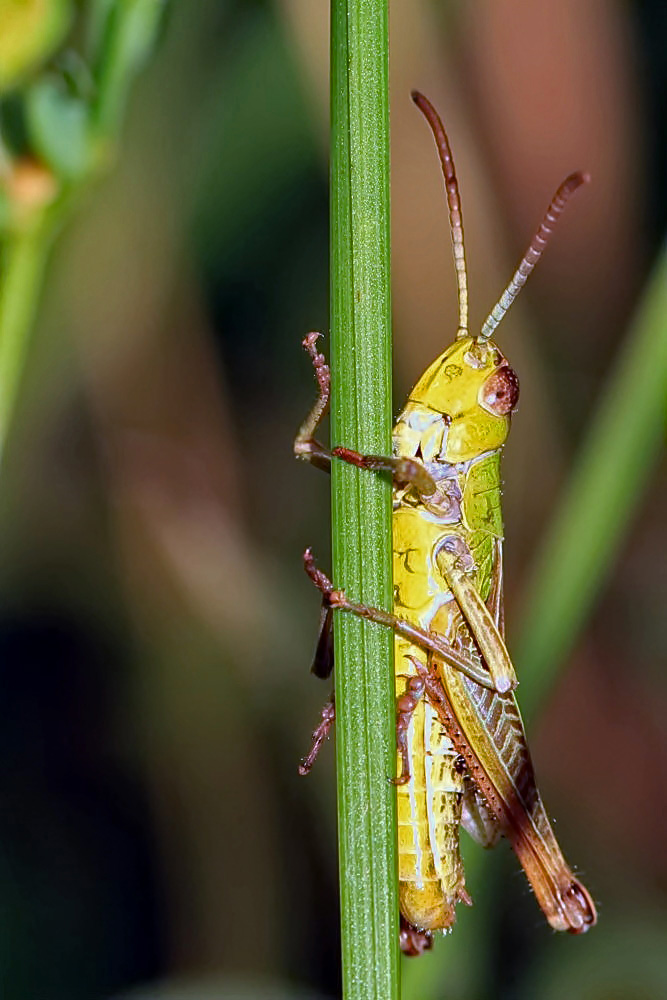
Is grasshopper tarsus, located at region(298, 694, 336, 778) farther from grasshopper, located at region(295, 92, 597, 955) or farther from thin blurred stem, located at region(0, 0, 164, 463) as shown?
thin blurred stem, located at region(0, 0, 164, 463)

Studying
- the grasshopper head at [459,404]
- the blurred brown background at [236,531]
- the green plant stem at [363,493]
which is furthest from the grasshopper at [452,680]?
the blurred brown background at [236,531]

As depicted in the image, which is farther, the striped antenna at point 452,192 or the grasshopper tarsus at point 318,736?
the grasshopper tarsus at point 318,736

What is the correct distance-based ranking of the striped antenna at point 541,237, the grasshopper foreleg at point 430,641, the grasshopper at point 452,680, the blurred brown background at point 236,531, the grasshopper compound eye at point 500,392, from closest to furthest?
1. the striped antenna at point 541,237
2. the grasshopper foreleg at point 430,641
3. the grasshopper at point 452,680
4. the grasshopper compound eye at point 500,392
5. the blurred brown background at point 236,531

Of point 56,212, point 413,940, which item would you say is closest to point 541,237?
point 56,212

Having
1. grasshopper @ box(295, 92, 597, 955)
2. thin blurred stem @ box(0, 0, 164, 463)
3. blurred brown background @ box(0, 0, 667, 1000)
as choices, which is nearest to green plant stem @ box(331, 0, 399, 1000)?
thin blurred stem @ box(0, 0, 164, 463)

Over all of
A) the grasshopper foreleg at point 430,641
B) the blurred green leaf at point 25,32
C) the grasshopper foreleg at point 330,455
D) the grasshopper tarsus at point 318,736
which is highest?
the blurred green leaf at point 25,32

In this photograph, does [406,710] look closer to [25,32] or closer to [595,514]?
[595,514]

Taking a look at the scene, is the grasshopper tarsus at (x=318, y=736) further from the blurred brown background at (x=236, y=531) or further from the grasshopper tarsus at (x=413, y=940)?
the blurred brown background at (x=236, y=531)

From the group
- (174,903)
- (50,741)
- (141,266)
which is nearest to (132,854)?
(174,903)
